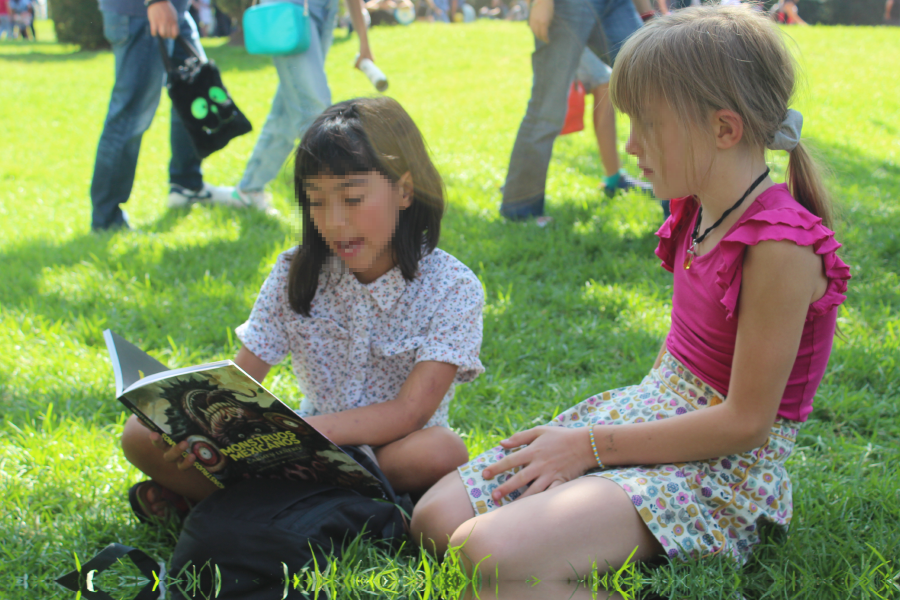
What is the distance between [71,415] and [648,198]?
3034mm

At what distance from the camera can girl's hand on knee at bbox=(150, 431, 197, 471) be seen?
5.02 feet

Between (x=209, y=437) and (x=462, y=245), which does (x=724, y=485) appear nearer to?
(x=209, y=437)

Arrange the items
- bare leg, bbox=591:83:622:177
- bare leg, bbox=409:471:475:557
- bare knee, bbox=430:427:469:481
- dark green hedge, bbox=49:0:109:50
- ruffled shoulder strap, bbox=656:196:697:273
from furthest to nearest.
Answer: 1. dark green hedge, bbox=49:0:109:50
2. bare leg, bbox=591:83:622:177
3. bare knee, bbox=430:427:469:481
4. ruffled shoulder strap, bbox=656:196:697:273
5. bare leg, bbox=409:471:475:557

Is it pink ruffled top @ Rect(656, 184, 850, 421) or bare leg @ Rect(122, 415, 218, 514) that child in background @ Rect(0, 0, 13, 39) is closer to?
bare leg @ Rect(122, 415, 218, 514)

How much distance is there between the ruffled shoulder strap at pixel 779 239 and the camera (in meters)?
1.23

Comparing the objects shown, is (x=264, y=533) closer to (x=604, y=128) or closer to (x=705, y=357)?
(x=705, y=357)

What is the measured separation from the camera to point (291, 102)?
12.9 ft

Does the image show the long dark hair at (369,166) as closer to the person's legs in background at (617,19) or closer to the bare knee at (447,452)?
the bare knee at (447,452)

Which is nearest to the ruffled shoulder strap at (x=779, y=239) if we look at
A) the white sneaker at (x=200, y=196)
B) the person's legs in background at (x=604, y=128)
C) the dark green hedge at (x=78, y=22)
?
the person's legs in background at (x=604, y=128)

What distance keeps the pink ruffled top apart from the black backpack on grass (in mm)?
735

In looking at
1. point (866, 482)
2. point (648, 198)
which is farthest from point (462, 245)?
point (866, 482)

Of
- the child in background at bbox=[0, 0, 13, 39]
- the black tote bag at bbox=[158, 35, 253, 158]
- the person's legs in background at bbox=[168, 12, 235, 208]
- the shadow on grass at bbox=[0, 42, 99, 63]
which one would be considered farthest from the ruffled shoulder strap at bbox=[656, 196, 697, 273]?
the child in background at bbox=[0, 0, 13, 39]

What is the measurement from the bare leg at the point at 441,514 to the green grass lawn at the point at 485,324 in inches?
3.2

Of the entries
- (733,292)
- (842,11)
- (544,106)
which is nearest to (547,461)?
(733,292)
